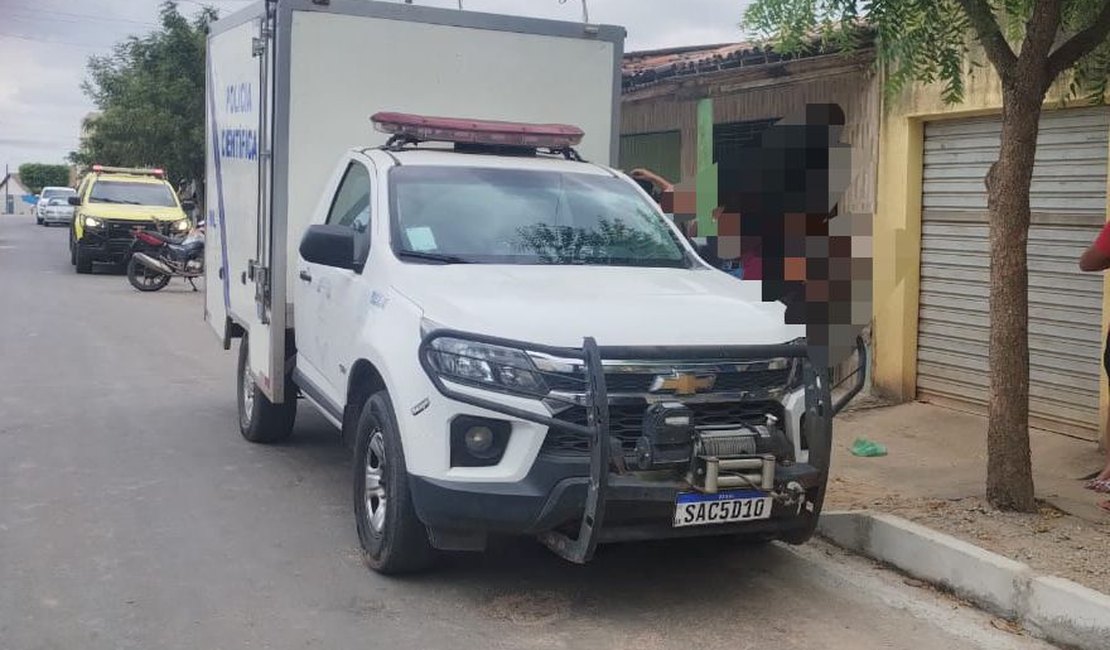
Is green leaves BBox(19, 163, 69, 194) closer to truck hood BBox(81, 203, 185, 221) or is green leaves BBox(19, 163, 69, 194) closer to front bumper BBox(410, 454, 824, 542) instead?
truck hood BBox(81, 203, 185, 221)

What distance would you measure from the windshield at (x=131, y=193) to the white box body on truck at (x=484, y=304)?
1552 centimetres

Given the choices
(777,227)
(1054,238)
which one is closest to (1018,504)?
(777,227)

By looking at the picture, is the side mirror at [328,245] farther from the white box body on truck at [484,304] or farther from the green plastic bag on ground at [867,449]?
the green plastic bag on ground at [867,449]

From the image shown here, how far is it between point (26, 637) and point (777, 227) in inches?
141

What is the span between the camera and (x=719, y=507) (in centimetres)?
448

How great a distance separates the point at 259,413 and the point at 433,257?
2.88 meters

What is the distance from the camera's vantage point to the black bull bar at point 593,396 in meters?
4.21

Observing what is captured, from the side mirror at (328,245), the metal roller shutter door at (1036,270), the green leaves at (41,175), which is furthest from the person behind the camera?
the green leaves at (41,175)

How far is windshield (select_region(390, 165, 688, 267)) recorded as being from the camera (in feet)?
18.1

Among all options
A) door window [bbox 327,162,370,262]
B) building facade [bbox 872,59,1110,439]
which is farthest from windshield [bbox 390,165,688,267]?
building facade [bbox 872,59,1110,439]

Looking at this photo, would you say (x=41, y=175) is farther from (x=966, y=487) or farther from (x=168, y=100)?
(x=966, y=487)

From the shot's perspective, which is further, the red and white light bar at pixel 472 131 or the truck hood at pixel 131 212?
the truck hood at pixel 131 212

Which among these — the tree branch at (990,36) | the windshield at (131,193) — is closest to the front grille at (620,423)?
the tree branch at (990,36)

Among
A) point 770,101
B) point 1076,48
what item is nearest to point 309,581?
point 1076,48
